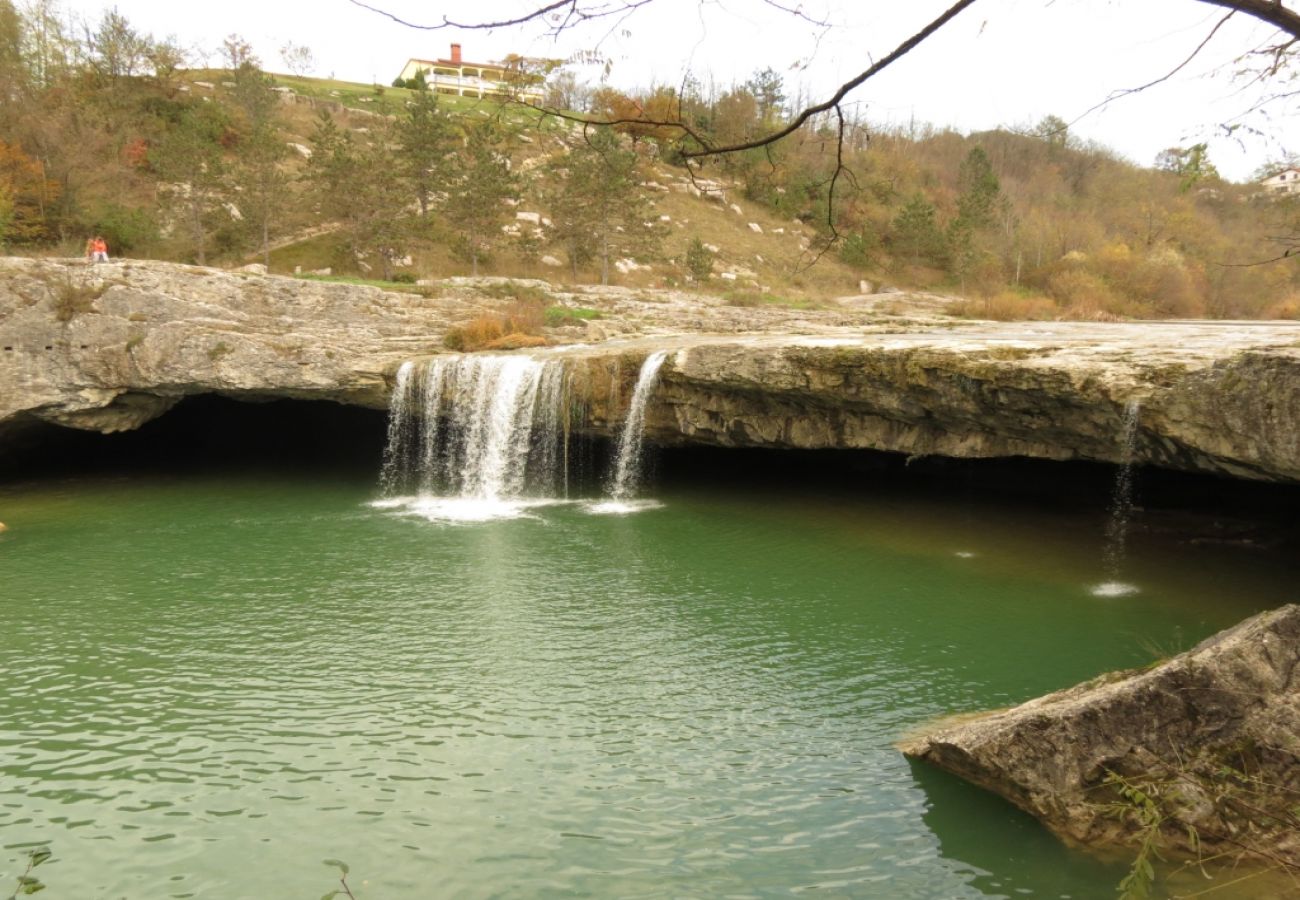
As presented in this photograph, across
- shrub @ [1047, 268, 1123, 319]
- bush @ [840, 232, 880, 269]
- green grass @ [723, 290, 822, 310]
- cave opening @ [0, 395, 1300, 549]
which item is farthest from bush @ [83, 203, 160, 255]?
shrub @ [1047, 268, 1123, 319]

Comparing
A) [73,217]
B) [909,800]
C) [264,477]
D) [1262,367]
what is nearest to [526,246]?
[73,217]

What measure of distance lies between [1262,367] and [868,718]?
235 inches

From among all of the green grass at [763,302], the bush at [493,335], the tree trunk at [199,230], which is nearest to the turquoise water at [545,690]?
the bush at [493,335]

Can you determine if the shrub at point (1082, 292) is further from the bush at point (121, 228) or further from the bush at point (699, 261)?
the bush at point (121, 228)

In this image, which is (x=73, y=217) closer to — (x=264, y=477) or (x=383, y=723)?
(x=264, y=477)

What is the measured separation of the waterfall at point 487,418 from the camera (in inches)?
636

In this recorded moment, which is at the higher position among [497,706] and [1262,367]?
[1262,367]

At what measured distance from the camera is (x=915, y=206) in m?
39.9

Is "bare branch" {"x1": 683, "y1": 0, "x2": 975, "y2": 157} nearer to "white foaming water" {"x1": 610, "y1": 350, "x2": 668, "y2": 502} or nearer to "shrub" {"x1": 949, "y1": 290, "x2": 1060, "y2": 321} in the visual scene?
"white foaming water" {"x1": 610, "y1": 350, "x2": 668, "y2": 502}

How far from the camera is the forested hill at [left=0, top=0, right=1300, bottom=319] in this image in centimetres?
2761

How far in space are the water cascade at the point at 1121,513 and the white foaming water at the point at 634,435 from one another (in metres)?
7.41

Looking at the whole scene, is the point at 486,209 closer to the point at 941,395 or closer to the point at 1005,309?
the point at 1005,309

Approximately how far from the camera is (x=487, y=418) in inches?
646

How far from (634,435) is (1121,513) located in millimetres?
8625
